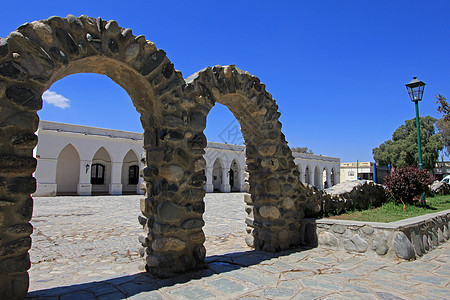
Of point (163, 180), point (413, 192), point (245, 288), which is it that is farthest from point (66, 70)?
point (413, 192)

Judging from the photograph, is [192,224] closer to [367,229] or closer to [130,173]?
[367,229]

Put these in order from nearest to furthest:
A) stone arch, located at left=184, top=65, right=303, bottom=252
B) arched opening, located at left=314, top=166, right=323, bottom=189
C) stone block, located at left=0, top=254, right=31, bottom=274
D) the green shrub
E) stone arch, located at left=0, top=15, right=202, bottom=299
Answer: stone block, located at left=0, top=254, right=31, bottom=274 < stone arch, located at left=0, top=15, right=202, bottom=299 < stone arch, located at left=184, top=65, right=303, bottom=252 < the green shrub < arched opening, located at left=314, top=166, right=323, bottom=189

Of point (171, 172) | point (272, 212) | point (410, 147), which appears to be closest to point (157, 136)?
point (171, 172)

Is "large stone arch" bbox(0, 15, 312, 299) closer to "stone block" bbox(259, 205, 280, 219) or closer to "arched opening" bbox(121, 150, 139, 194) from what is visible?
"stone block" bbox(259, 205, 280, 219)

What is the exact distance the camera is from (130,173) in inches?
976

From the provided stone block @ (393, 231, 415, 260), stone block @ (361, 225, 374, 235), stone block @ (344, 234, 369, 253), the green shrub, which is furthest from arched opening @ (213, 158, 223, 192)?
stone block @ (393, 231, 415, 260)

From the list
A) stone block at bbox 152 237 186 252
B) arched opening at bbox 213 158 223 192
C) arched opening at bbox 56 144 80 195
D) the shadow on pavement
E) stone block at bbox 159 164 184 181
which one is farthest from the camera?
Answer: arched opening at bbox 213 158 223 192

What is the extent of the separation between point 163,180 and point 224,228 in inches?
167

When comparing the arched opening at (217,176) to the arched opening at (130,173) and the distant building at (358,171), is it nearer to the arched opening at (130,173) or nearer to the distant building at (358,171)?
the arched opening at (130,173)

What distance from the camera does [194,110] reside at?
4.24 m

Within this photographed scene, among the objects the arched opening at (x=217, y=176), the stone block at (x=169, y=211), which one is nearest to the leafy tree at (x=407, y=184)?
the stone block at (x=169, y=211)

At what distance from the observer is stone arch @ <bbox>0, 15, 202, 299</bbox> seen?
2.71m

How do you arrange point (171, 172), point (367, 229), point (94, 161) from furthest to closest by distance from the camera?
point (94, 161)
point (367, 229)
point (171, 172)

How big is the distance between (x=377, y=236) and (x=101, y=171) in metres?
22.4
